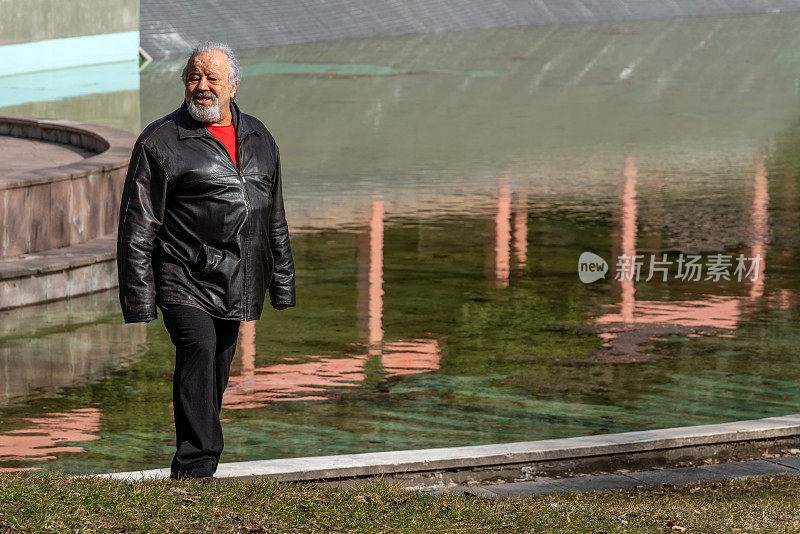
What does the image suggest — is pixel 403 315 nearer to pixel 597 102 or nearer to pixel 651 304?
pixel 651 304

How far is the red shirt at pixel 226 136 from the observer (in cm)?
553

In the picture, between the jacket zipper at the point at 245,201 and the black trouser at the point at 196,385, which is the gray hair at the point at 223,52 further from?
the black trouser at the point at 196,385

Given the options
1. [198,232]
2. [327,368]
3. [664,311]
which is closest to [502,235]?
[664,311]

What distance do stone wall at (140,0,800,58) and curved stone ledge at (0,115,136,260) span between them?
79.6ft

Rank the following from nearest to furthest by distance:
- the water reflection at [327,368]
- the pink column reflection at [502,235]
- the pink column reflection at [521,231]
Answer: the water reflection at [327,368], the pink column reflection at [502,235], the pink column reflection at [521,231]

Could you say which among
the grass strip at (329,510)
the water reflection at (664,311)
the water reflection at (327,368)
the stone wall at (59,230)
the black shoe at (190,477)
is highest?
the stone wall at (59,230)

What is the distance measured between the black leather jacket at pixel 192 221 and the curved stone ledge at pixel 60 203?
17.1 feet

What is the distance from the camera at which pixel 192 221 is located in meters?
5.43

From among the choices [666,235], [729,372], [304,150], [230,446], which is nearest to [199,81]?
[230,446]

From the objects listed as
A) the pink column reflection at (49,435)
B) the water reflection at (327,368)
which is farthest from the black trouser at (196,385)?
the water reflection at (327,368)

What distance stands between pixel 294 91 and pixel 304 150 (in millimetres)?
8361

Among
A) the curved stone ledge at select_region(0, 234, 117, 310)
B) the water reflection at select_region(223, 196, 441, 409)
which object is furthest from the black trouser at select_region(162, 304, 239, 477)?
the curved stone ledge at select_region(0, 234, 117, 310)

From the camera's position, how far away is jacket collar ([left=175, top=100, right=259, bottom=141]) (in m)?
5.44

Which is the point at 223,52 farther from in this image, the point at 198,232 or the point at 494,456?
the point at 494,456
